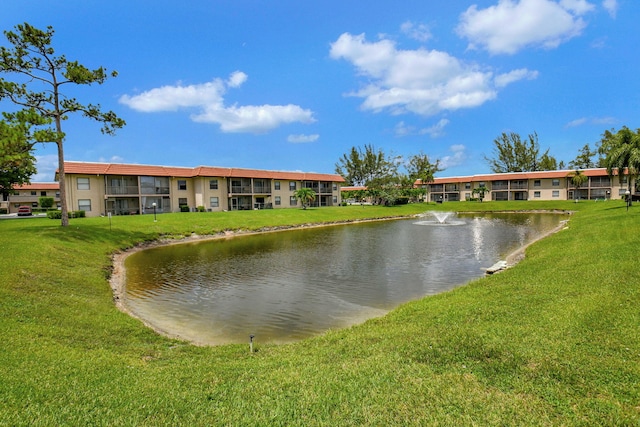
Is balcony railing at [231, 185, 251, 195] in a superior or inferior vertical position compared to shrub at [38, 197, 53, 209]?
superior

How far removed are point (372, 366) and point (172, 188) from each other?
161 feet

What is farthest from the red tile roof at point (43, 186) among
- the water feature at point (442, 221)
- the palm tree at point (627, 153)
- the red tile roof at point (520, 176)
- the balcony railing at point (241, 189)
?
the palm tree at point (627, 153)

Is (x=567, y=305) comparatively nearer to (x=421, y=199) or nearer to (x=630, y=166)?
(x=630, y=166)

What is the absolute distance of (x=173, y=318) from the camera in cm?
1133

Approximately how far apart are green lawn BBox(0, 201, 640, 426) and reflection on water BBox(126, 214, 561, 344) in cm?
183

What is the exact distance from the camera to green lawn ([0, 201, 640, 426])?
4391 mm

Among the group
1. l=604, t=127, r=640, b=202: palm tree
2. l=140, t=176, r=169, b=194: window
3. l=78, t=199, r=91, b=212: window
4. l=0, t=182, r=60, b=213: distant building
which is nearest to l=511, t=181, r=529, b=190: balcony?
l=604, t=127, r=640, b=202: palm tree

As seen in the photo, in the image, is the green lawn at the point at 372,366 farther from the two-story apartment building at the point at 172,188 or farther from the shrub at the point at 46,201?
the shrub at the point at 46,201

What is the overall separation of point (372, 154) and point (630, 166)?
71.9 meters

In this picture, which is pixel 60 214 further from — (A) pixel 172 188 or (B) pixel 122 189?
(A) pixel 172 188

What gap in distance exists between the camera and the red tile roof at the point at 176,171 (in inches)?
1604

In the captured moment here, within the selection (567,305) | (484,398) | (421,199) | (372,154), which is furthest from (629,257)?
(372,154)

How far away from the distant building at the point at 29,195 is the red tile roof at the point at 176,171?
27575 mm

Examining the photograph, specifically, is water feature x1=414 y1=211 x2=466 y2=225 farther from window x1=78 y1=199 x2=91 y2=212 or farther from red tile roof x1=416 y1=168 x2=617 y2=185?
window x1=78 y1=199 x2=91 y2=212
